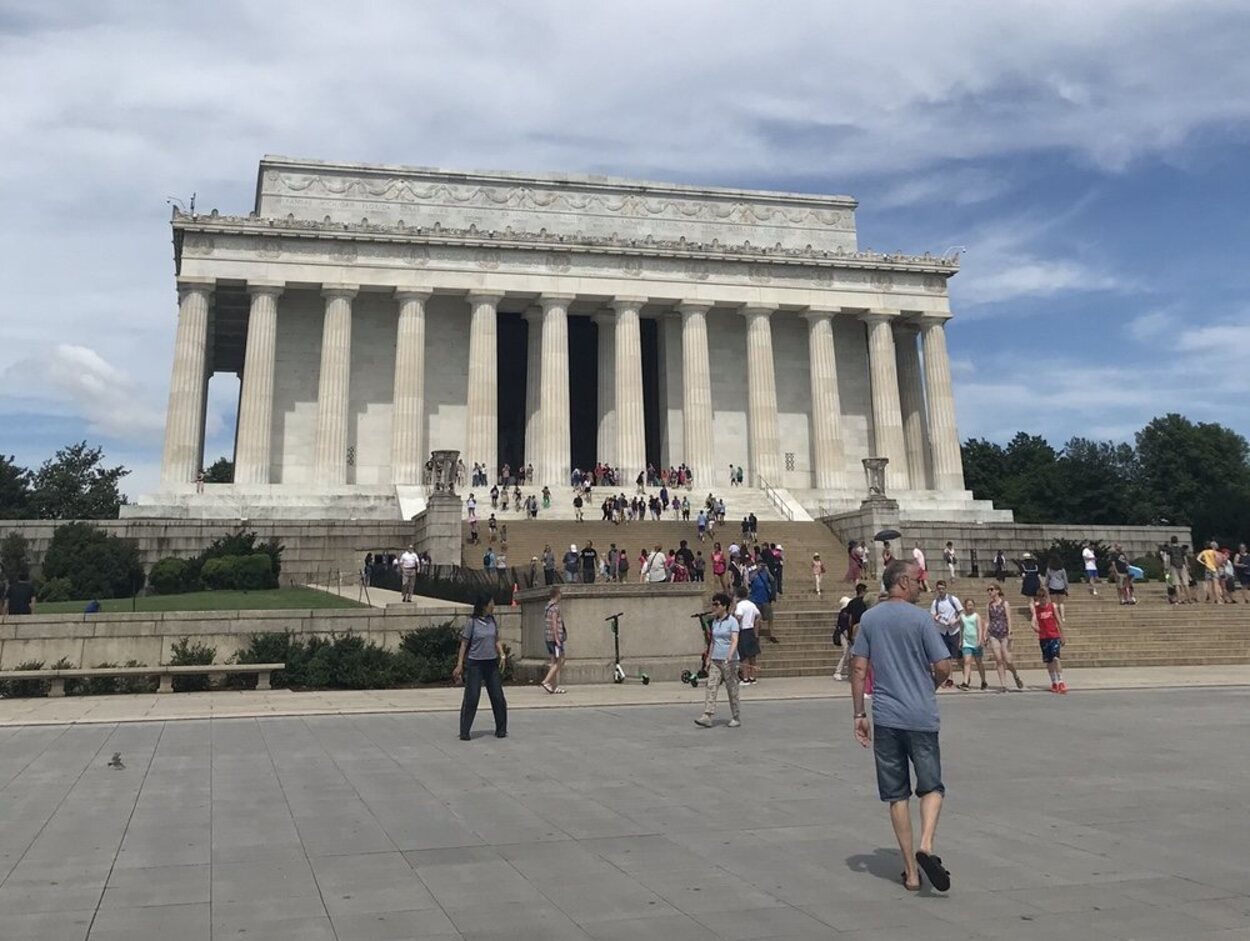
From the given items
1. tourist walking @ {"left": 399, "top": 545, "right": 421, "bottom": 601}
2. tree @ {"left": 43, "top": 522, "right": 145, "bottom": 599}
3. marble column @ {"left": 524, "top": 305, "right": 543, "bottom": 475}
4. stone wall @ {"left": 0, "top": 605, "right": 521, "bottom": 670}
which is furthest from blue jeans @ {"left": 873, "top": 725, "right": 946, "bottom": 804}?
marble column @ {"left": 524, "top": 305, "right": 543, "bottom": 475}

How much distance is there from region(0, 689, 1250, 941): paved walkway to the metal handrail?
34.6 meters

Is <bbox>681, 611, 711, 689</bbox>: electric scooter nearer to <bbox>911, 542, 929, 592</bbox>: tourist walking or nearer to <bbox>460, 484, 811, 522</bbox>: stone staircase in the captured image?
<bbox>911, 542, 929, 592</bbox>: tourist walking

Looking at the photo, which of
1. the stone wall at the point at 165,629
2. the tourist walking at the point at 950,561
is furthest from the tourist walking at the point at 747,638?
the tourist walking at the point at 950,561

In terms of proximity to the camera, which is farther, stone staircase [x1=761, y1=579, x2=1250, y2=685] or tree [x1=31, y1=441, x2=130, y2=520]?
tree [x1=31, y1=441, x2=130, y2=520]

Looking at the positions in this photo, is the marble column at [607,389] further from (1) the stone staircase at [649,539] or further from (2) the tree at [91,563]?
(2) the tree at [91,563]

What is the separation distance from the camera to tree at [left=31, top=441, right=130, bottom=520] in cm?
6575

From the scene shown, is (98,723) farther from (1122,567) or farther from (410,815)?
(1122,567)

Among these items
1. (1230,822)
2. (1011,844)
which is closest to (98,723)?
(1011,844)

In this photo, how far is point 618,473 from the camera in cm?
5141

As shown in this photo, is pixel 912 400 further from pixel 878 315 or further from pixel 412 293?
pixel 412 293

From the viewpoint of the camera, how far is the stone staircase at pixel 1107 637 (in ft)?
79.5

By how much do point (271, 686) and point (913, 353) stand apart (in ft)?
156

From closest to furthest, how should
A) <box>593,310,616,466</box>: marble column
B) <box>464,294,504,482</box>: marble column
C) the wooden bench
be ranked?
the wooden bench, <box>464,294,504,482</box>: marble column, <box>593,310,616,466</box>: marble column

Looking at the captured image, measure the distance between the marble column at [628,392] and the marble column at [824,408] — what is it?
1004 cm
